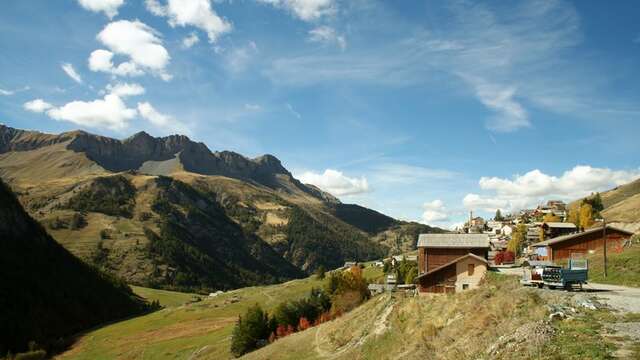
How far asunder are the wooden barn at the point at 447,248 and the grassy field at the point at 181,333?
4241 centimetres

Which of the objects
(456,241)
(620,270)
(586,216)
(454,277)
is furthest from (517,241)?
(620,270)

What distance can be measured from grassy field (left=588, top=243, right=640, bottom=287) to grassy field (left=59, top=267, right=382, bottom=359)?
6388 cm

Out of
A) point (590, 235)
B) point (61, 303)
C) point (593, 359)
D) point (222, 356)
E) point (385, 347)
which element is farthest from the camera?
point (61, 303)

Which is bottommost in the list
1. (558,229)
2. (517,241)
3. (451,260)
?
(451,260)

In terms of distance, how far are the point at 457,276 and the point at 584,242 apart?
2416 centimetres

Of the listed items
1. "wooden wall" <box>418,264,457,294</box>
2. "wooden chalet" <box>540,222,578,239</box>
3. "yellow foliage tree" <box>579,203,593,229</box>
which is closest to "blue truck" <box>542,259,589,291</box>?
"wooden wall" <box>418,264,457,294</box>

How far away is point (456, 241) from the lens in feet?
237

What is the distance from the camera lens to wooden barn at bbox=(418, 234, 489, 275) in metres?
70.4

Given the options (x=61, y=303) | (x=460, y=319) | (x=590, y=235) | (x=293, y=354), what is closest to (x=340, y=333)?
(x=293, y=354)

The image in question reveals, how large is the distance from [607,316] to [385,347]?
20935 millimetres

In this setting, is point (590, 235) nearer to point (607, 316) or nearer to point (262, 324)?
point (607, 316)

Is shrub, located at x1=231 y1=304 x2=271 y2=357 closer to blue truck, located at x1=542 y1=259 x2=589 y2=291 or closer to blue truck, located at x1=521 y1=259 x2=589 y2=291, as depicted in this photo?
blue truck, located at x1=521 y1=259 x2=589 y2=291

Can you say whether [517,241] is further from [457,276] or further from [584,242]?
[457,276]

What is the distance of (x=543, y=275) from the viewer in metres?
38.6
